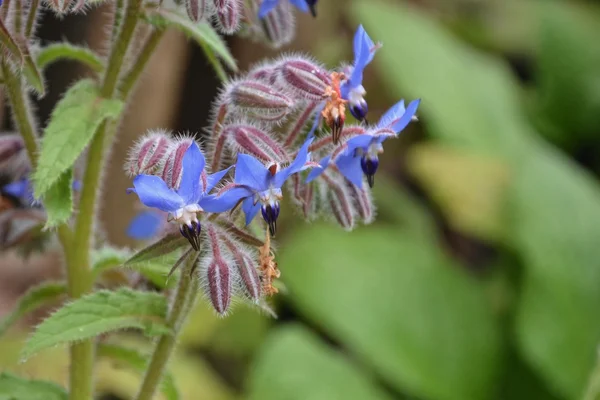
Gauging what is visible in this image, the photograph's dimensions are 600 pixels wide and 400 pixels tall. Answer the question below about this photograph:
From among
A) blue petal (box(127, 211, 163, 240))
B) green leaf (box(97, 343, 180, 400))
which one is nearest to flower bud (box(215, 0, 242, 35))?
blue petal (box(127, 211, 163, 240))

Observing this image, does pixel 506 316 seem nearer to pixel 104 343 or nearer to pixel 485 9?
pixel 104 343

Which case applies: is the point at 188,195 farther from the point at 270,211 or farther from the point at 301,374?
the point at 301,374

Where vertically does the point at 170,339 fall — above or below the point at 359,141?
below

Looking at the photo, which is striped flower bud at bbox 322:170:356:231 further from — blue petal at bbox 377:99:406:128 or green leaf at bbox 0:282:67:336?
green leaf at bbox 0:282:67:336

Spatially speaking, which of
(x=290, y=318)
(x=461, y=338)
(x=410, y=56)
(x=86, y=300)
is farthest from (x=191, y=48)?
(x=86, y=300)

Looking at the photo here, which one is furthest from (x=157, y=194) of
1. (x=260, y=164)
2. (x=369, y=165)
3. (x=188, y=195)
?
(x=369, y=165)

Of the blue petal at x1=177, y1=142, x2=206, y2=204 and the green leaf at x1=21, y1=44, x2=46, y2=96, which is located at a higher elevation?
the blue petal at x1=177, y1=142, x2=206, y2=204

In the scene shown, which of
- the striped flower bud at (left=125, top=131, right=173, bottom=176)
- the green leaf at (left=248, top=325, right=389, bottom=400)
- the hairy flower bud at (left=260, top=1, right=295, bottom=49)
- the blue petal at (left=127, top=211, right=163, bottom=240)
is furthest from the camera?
the green leaf at (left=248, top=325, right=389, bottom=400)
